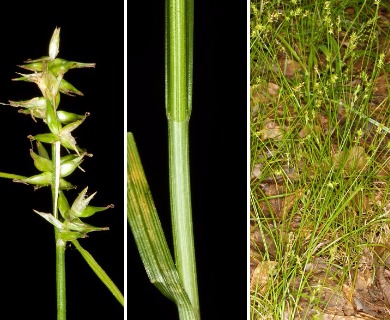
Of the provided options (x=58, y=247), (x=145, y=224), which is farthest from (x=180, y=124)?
(x=58, y=247)

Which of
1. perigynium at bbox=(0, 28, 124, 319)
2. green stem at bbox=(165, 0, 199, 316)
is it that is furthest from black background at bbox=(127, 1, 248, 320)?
perigynium at bbox=(0, 28, 124, 319)

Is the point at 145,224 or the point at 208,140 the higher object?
the point at 208,140

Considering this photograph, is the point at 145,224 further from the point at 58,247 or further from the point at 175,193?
the point at 58,247

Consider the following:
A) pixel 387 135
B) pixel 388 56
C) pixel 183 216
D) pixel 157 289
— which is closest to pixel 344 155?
pixel 387 135

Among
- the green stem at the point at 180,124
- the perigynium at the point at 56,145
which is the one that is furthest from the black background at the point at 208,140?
the perigynium at the point at 56,145

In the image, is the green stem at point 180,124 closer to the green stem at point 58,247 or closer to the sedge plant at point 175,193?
the sedge plant at point 175,193

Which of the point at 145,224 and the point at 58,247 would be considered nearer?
the point at 58,247
